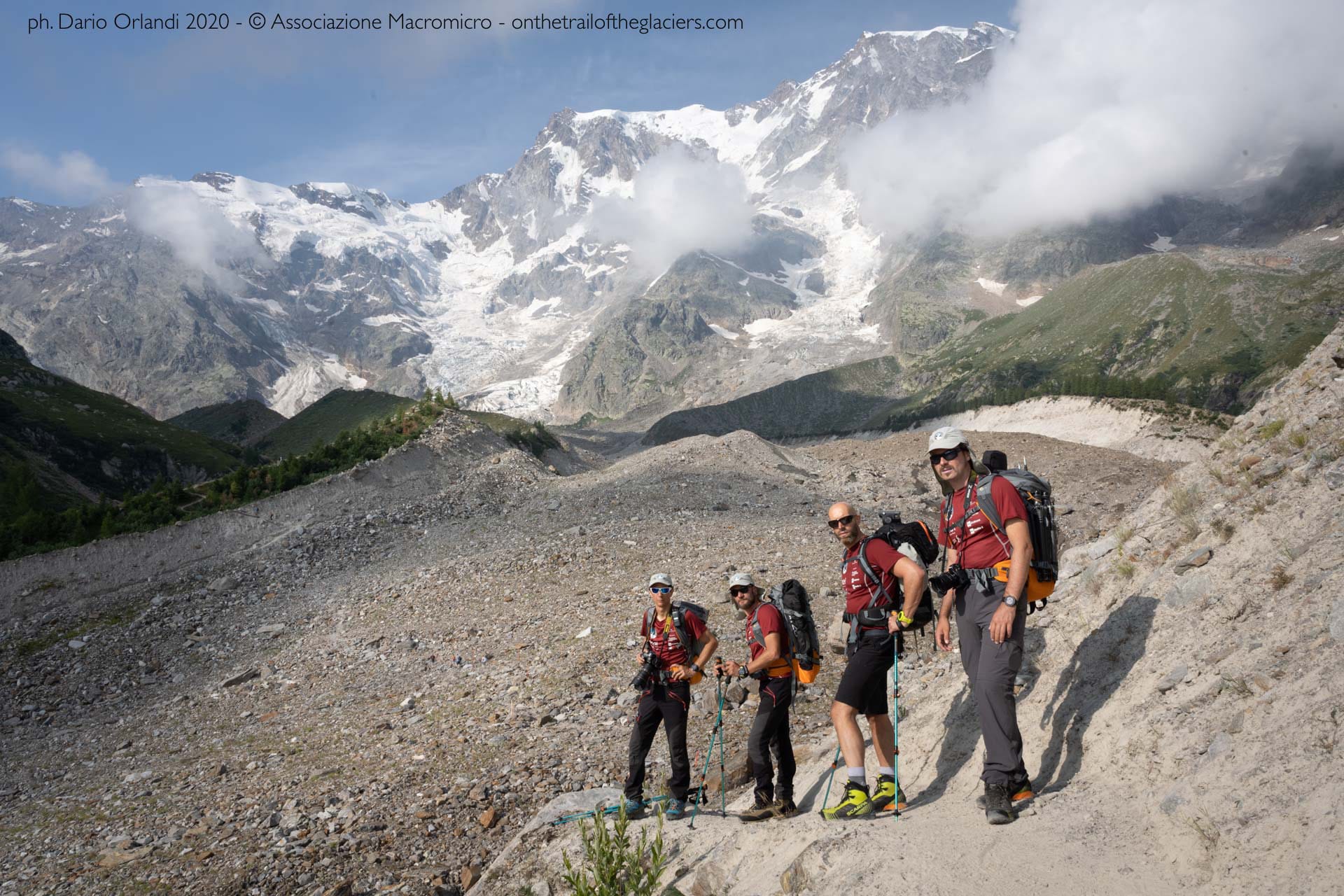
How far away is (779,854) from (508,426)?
6986cm

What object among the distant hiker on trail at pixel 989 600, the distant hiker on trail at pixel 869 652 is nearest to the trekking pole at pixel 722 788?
the distant hiker on trail at pixel 869 652

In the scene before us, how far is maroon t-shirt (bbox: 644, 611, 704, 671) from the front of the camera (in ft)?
28.2

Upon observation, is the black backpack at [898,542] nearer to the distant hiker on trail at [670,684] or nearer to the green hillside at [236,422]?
the distant hiker on trail at [670,684]

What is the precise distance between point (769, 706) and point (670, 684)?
Answer: 1.12 metres

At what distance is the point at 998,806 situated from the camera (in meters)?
6.18

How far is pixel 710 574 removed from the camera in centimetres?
1994

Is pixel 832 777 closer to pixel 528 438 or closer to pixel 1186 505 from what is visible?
pixel 1186 505

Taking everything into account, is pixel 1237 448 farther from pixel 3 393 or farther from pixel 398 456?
pixel 3 393

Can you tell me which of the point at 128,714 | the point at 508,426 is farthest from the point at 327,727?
the point at 508,426

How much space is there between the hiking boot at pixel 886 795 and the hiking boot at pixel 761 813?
110 cm

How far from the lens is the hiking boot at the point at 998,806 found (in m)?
6.13

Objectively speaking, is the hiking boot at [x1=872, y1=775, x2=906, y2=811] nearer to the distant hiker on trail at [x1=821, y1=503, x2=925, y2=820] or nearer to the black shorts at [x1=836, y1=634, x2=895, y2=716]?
the distant hiker on trail at [x1=821, y1=503, x2=925, y2=820]

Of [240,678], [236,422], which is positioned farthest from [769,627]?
[236,422]

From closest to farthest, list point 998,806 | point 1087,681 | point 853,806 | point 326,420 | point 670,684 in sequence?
1. point 998,806
2. point 853,806
3. point 1087,681
4. point 670,684
5. point 326,420
